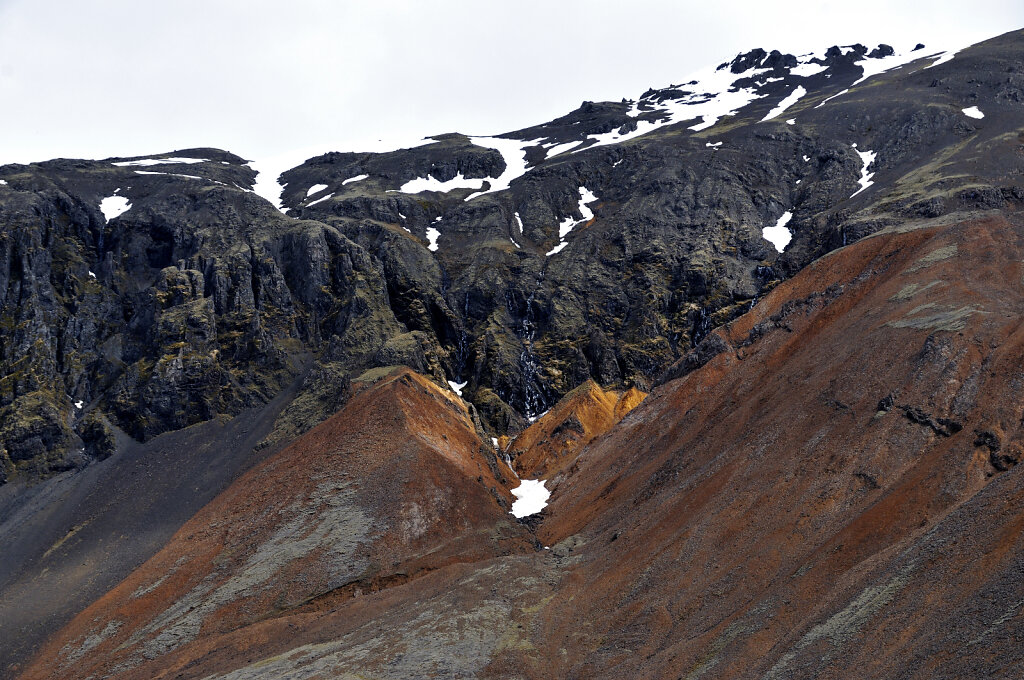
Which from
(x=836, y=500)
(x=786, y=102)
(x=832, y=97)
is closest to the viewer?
(x=836, y=500)

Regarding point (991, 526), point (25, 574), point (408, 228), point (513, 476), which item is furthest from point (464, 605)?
point (408, 228)

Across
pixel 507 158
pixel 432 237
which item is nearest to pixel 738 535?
pixel 432 237

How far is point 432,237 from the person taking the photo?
9256cm

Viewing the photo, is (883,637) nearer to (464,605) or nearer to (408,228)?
(464,605)

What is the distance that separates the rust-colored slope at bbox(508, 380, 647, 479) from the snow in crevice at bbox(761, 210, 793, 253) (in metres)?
27.7

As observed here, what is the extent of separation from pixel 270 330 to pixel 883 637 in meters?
64.3

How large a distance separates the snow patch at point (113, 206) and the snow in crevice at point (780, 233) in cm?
8180

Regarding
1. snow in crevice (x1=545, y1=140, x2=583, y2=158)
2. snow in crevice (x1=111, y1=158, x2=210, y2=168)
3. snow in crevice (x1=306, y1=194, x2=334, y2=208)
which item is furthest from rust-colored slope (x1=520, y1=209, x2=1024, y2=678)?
snow in crevice (x1=111, y1=158, x2=210, y2=168)

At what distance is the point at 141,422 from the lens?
205 feet

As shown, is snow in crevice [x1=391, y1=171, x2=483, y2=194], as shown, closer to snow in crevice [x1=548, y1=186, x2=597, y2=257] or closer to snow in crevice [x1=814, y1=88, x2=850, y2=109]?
snow in crevice [x1=548, y1=186, x2=597, y2=257]

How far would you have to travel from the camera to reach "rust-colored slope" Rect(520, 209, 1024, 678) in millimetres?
18984

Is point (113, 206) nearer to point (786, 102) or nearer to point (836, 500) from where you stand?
point (836, 500)

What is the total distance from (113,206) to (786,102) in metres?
107

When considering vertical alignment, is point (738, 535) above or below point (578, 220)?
below
